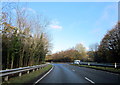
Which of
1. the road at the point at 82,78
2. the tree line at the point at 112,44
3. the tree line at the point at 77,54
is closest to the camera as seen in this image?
the road at the point at 82,78

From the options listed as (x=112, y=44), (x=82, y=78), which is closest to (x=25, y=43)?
(x=82, y=78)

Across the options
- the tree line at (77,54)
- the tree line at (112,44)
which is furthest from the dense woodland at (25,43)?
the tree line at (77,54)

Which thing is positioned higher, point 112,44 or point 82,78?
point 112,44

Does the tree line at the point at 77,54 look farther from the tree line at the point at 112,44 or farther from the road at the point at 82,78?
the road at the point at 82,78

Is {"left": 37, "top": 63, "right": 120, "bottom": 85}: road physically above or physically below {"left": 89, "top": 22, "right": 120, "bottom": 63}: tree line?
below

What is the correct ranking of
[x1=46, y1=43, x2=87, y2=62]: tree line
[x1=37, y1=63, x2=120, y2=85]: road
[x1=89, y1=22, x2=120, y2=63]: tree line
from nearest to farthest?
[x1=37, y1=63, x2=120, y2=85]: road
[x1=89, y1=22, x2=120, y2=63]: tree line
[x1=46, y1=43, x2=87, y2=62]: tree line

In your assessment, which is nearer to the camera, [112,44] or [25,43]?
[25,43]

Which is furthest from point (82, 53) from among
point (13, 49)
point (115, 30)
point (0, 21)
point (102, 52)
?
point (0, 21)

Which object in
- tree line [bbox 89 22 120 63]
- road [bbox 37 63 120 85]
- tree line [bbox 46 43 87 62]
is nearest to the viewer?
road [bbox 37 63 120 85]

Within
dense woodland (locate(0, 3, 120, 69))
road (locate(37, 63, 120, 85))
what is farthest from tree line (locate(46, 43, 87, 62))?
road (locate(37, 63, 120, 85))

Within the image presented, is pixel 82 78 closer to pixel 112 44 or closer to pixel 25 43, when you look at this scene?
pixel 25 43

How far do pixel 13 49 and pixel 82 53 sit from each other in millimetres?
66715

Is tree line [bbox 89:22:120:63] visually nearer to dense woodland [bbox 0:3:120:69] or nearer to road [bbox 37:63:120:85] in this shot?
dense woodland [bbox 0:3:120:69]

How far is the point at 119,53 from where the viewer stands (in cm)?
4038
